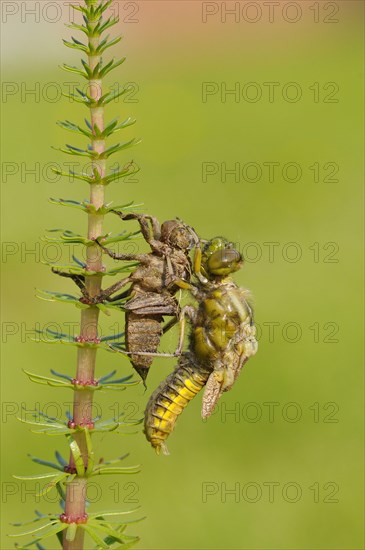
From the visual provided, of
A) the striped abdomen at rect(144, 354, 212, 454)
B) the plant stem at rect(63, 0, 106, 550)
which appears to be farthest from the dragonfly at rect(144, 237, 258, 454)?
the plant stem at rect(63, 0, 106, 550)

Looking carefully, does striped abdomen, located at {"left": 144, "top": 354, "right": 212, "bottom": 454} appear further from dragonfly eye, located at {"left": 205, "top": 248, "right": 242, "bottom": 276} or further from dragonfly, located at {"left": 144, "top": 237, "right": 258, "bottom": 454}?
dragonfly eye, located at {"left": 205, "top": 248, "right": 242, "bottom": 276}

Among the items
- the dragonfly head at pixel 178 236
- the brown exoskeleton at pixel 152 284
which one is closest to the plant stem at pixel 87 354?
the brown exoskeleton at pixel 152 284

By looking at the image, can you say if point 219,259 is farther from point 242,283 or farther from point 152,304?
point 242,283

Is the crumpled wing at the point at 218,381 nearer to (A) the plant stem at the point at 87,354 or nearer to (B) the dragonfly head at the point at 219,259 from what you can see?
(B) the dragonfly head at the point at 219,259

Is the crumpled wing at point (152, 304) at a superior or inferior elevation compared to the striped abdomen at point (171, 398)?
superior

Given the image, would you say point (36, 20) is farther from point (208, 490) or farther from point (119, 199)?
point (208, 490)

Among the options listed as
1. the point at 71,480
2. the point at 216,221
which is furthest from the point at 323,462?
the point at 71,480
